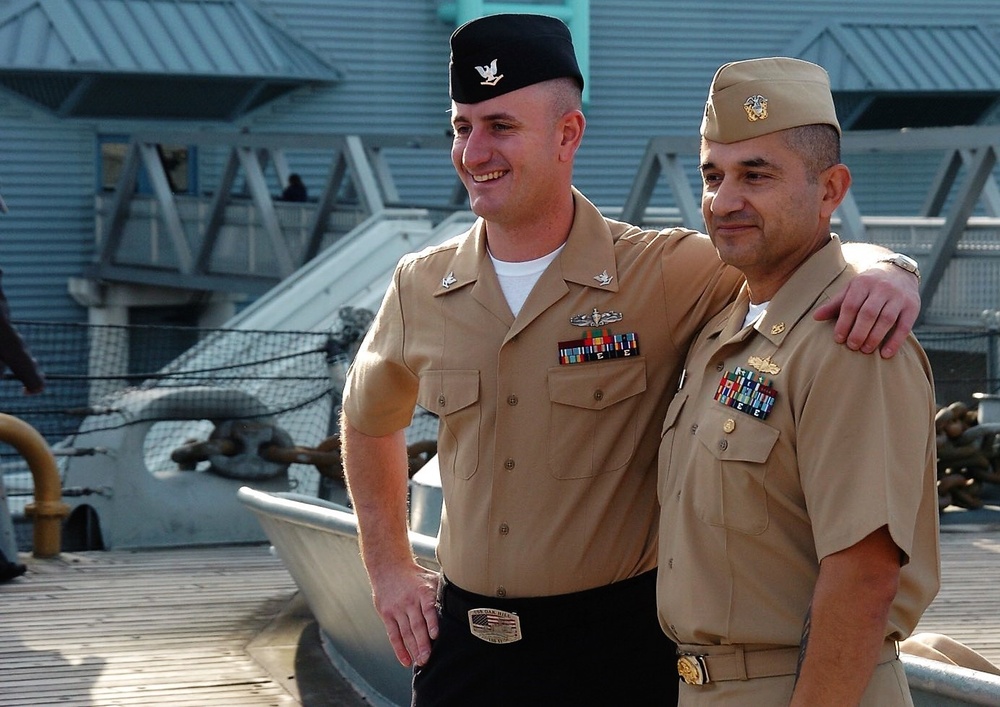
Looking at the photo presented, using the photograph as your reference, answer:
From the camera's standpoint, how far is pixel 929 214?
1312 cm

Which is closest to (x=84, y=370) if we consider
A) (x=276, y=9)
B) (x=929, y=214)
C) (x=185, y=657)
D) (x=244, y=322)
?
(x=276, y=9)

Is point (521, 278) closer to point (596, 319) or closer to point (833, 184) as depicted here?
point (596, 319)

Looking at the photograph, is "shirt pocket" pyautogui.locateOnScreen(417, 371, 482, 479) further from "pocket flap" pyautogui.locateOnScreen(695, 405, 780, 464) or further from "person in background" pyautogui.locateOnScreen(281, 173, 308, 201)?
"person in background" pyautogui.locateOnScreen(281, 173, 308, 201)

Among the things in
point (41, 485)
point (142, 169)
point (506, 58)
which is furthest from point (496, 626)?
point (142, 169)

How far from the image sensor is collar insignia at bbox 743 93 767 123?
2.00 meters

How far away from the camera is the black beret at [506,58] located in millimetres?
2465

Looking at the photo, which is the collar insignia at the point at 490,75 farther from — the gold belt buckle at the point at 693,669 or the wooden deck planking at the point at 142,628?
the wooden deck planking at the point at 142,628

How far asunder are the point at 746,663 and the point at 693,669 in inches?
3.3

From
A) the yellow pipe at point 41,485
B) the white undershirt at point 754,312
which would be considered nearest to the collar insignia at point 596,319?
the white undershirt at point 754,312

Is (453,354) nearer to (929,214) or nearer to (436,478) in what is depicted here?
(436,478)

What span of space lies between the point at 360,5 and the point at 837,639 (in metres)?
19.1

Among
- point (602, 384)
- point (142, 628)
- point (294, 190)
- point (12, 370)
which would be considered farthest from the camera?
point (294, 190)

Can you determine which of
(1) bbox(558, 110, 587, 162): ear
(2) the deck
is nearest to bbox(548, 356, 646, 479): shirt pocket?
(1) bbox(558, 110, 587, 162): ear

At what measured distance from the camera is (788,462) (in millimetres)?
1900
